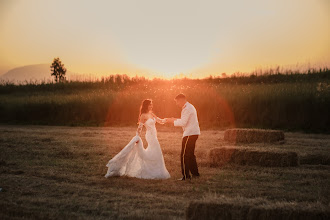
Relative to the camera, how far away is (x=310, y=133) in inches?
790

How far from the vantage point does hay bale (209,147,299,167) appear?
10.8 metres

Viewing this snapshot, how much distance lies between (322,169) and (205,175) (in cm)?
307

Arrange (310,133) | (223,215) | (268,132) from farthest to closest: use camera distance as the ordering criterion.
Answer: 1. (310,133)
2. (268,132)
3. (223,215)

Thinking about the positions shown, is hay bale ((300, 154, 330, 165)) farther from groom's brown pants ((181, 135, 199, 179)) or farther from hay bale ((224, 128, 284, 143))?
groom's brown pants ((181, 135, 199, 179))

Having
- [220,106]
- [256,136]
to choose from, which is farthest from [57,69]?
[256,136]

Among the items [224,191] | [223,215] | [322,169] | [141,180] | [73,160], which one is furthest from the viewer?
[73,160]

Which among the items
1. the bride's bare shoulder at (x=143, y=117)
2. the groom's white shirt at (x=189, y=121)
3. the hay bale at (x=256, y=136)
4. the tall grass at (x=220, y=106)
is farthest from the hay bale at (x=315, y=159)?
the tall grass at (x=220, y=106)

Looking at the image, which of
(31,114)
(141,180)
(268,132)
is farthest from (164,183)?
(31,114)

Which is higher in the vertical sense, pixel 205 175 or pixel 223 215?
pixel 223 215

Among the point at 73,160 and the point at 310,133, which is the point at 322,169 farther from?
the point at 310,133

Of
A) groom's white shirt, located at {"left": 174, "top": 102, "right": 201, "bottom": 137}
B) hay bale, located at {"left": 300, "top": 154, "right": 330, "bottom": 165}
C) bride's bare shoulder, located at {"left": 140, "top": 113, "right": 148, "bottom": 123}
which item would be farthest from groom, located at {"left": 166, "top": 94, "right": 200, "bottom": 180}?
hay bale, located at {"left": 300, "top": 154, "right": 330, "bottom": 165}

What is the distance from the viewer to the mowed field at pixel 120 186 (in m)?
6.83

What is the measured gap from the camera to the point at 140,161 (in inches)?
406

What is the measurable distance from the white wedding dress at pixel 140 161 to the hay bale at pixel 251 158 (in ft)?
6.04
